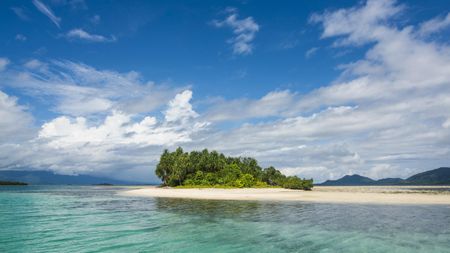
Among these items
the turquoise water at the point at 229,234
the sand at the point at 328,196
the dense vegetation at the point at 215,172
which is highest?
the dense vegetation at the point at 215,172

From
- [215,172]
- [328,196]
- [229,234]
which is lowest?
[229,234]

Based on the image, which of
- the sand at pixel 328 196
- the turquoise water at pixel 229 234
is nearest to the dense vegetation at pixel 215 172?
Answer: the sand at pixel 328 196

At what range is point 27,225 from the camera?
27797mm

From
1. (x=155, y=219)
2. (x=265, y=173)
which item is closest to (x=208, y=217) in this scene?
(x=155, y=219)

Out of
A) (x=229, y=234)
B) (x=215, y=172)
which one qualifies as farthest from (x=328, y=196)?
(x=215, y=172)

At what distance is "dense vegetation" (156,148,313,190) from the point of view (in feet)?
352

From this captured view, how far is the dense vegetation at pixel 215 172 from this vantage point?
107438 millimetres

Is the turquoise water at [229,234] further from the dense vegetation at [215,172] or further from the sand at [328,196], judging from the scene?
the dense vegetation at [215,172]

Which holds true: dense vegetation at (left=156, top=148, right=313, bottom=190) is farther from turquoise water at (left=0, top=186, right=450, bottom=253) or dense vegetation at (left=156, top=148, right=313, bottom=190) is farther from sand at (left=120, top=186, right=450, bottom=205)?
turquoise water at (left=0, top=186, right=450, bottom=253)

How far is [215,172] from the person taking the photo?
115750 mm

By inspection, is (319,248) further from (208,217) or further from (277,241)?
(208,217)

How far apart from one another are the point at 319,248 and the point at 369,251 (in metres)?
2.62

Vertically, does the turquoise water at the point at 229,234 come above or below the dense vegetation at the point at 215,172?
below

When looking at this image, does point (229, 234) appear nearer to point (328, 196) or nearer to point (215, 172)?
point (328, 196)
